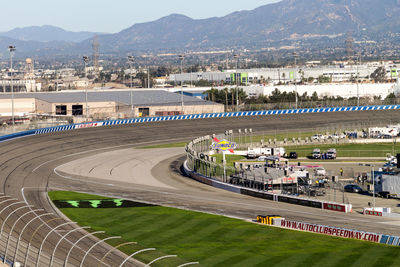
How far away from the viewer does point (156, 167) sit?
7662 cm

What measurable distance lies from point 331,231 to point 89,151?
49449 mm

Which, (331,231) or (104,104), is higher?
(104,104)

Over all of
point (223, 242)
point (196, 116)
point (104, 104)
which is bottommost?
point (223, 242)

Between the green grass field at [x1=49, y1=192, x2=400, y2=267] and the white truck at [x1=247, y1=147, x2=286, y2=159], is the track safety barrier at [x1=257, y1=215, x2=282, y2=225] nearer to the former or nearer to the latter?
the green grass field at [x1=49, y1=192, x2=400, y2=267]

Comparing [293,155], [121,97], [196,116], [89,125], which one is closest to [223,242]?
[293,155]

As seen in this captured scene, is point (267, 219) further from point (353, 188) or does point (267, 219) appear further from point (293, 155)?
point (293, 155)

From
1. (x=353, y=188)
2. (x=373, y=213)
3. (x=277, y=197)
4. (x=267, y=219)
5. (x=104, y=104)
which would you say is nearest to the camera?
(x=267, y=219)

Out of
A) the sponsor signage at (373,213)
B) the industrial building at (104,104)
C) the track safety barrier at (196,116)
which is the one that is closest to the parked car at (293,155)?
the track safety barrier at (196,116)

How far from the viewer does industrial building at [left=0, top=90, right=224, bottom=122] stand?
416 ft

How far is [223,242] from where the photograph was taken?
41875mm

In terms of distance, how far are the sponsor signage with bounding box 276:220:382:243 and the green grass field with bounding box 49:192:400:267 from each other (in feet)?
2.25

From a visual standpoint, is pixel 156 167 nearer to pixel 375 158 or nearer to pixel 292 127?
pixel 375 158

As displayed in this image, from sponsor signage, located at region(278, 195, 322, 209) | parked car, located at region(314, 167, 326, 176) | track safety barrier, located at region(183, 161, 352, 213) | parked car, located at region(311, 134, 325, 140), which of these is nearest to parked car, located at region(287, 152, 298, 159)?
parked car, located at region(311, 134, 325, 140)

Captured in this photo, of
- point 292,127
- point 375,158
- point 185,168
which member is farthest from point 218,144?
point 292,127
